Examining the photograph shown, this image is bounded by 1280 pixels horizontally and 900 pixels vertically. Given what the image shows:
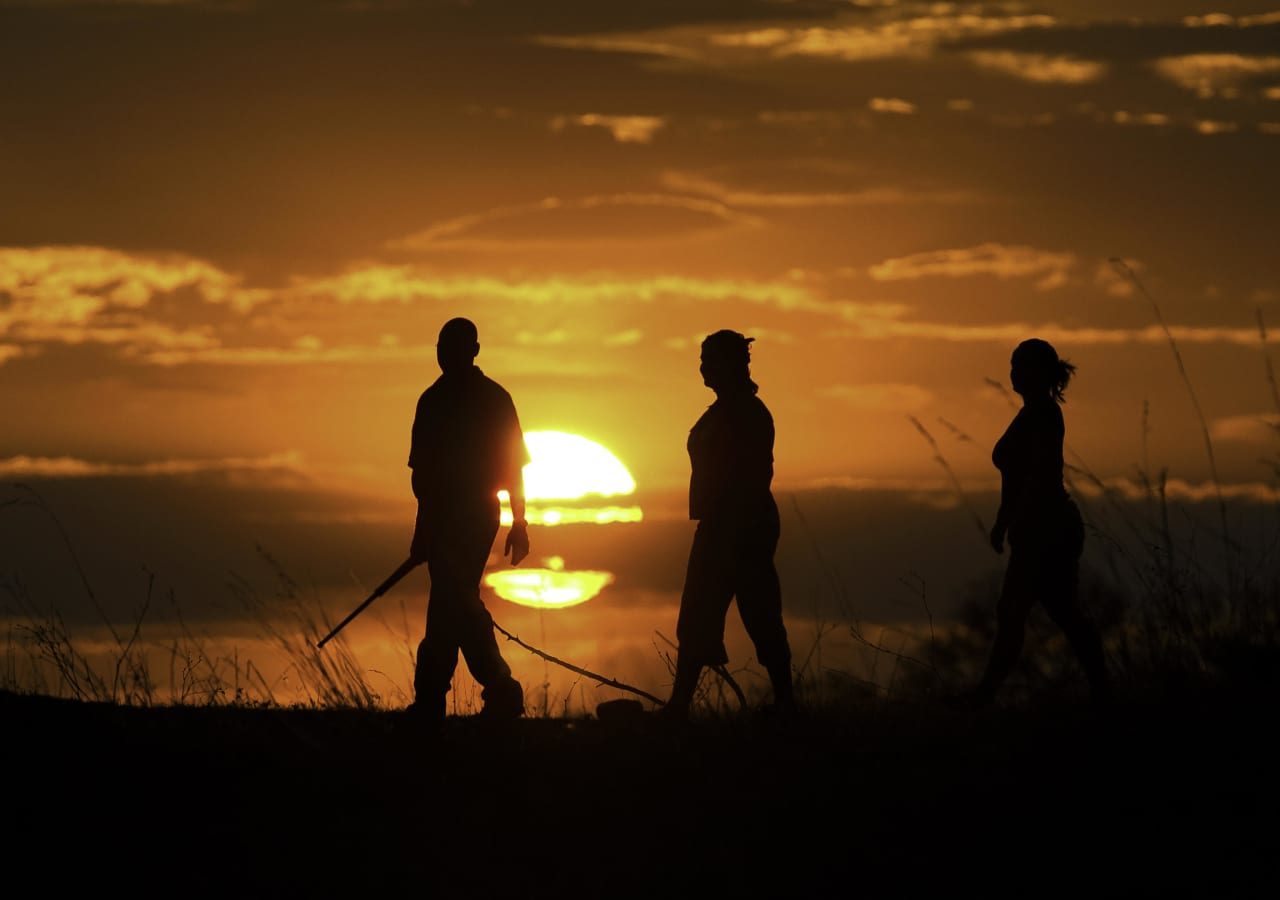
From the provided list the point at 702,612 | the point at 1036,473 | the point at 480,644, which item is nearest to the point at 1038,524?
the point at 1036,473

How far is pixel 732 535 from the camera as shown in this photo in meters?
10.6

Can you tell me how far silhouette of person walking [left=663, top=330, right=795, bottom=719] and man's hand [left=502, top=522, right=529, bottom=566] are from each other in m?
1.08

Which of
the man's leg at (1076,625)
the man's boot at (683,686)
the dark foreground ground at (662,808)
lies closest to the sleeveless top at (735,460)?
the man's boot at (683,686)

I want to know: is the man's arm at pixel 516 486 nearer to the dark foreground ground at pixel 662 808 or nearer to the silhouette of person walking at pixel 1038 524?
the dark foreground ground at pixel 662 808

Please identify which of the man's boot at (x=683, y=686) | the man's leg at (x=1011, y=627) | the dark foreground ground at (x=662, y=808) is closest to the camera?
the dark foreground ground at (x=662, y=808)

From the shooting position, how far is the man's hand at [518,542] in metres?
10.9

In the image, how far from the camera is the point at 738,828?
320 inches

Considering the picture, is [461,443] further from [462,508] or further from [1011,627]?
[1011,627]

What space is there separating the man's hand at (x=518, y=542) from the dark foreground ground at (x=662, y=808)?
1.15 meters

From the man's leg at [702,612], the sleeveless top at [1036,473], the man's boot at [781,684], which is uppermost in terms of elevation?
the sleeveless top at [1036,473]

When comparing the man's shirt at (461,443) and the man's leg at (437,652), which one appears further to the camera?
the man's shirt at (461,443)

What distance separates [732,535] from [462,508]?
1.72m

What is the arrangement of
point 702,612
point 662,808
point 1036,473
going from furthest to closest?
point 702,612 → point 1036,473 → point 662,808

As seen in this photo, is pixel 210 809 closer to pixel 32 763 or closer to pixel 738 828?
pixel 32 763
